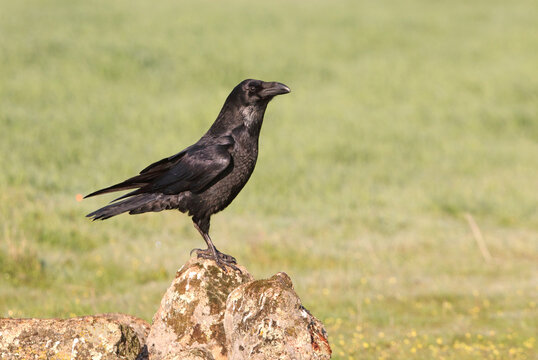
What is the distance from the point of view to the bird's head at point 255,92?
24.2ft

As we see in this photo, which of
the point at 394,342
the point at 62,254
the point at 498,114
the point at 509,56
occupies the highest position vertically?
the point at 509,56

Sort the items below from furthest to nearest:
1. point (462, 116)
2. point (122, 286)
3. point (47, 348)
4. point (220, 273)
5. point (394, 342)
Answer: point (462, 116) → point (122, 286) → point (394, 342) → point (220, 273) → point (47, 348)

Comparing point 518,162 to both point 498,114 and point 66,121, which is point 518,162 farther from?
point 66,121

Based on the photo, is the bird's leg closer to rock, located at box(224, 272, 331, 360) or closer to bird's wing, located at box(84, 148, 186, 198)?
bird's wing, located at box(84, 148, 186, 198)

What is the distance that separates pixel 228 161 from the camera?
7383 mm

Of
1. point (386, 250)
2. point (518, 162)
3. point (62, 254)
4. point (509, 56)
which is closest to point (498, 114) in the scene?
point (518, 162)

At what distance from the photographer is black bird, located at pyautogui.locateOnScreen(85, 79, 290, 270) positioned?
7422 millimetres

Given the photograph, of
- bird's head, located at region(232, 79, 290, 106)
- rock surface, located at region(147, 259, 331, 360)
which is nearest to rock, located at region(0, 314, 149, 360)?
rock surface, located at region(147, 259, 331, 360)

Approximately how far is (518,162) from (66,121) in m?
15.1

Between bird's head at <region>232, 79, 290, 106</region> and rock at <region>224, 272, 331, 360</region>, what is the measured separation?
2093 millimetres

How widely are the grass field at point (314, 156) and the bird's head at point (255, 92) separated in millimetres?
4034

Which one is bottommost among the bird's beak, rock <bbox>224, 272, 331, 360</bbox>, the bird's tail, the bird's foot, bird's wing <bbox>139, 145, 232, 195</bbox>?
rock <bbox>224, 272, 331, 360</bbox>

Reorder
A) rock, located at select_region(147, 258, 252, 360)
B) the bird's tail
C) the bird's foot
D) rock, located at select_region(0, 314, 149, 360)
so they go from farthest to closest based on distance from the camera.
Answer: the bird's tail, the bird's foot, rock, located at select_region(147, 258, 252, 360), rock, located at select_region(0, 314, 149, 360)

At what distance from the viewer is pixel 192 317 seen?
6961 mm
